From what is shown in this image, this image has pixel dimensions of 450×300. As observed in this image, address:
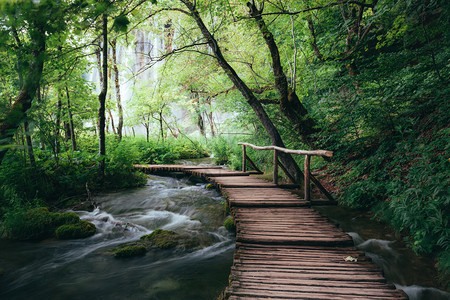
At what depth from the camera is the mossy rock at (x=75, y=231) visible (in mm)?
5469

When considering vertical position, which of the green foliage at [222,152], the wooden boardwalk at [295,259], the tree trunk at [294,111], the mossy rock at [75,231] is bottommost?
the mossy rock at [75,231]

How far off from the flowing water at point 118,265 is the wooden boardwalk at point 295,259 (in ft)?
3.32

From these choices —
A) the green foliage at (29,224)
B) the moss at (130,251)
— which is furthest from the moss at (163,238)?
the green foliage at (29,224)

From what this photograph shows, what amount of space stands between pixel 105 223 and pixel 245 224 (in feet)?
13.3

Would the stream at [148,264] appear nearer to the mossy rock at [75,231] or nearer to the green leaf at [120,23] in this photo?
the mossy rock at [75,231]

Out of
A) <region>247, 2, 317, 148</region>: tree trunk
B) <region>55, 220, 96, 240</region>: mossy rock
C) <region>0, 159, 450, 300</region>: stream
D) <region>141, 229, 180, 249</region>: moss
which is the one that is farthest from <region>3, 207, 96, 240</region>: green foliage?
<region>247, 2, 317, 148</region>: tree trunk

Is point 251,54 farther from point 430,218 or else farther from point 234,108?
point 430,218

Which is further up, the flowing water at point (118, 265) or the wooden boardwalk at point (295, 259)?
the wooden boardwalk at point (295, 259)

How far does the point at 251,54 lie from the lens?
30.9ft

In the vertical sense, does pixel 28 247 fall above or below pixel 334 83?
below

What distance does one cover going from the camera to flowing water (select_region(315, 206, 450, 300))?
341 cm

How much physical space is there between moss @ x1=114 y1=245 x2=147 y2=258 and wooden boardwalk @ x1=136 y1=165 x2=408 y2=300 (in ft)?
6.91

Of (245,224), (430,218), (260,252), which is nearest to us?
(260,252)

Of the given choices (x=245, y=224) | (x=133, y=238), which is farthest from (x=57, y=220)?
(x=245, y=224)
